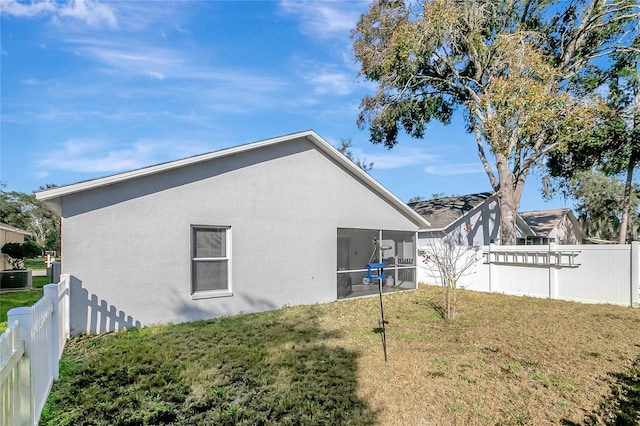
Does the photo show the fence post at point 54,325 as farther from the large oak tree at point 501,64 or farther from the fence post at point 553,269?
the large oak tree at point 501,64

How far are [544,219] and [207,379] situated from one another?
84.0ft

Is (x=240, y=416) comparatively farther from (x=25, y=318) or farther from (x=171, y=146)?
(x=171, y=146)

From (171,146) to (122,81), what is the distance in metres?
5.06

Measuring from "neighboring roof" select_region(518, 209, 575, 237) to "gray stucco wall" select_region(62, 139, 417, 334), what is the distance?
16.1 metres

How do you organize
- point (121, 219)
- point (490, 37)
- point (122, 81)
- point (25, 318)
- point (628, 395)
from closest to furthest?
point (25, 318)
point (628, 395)
point (121, 219)
point (122, 81)
point (490, 37)

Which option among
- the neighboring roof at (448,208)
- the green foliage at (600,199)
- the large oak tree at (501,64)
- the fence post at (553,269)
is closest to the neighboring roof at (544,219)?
the green foliage at (600,199)

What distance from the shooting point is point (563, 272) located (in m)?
11.0

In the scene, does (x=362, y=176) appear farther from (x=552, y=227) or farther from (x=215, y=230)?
(x=552, y=227)

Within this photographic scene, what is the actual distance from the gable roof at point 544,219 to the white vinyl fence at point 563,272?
1106 cm

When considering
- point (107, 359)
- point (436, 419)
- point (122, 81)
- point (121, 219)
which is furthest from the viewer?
point (122, 81)

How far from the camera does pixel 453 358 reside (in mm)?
5566

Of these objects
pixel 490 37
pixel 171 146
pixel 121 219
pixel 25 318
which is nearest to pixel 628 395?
pixel 25 318

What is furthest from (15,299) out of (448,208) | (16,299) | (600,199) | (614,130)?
(600,199)

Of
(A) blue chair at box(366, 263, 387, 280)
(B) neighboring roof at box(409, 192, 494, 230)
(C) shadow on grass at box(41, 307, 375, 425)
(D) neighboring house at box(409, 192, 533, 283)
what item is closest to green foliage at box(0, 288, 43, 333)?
(C) shadow on grass at box(41, 307, 375, 425)
